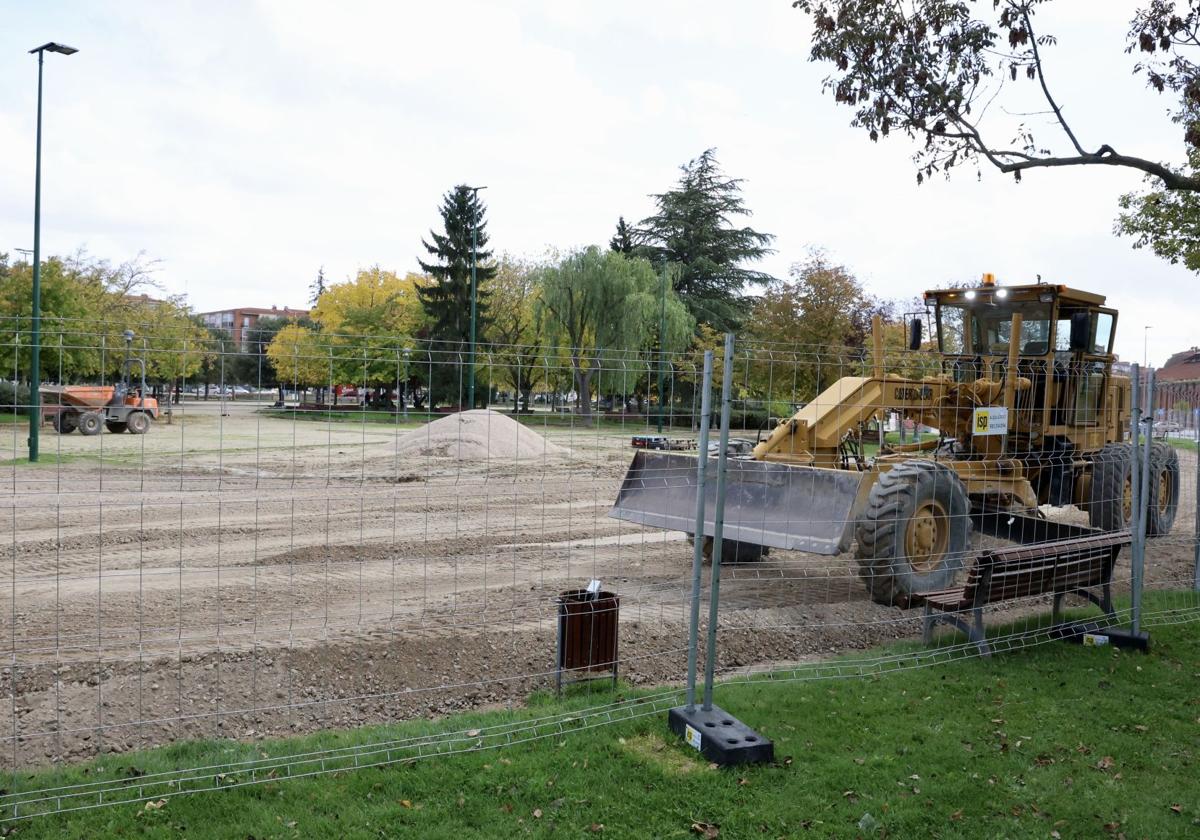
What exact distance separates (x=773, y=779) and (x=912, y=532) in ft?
14.5

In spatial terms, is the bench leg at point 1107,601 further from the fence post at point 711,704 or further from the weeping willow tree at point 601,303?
the weeping willow tree at point 601,303

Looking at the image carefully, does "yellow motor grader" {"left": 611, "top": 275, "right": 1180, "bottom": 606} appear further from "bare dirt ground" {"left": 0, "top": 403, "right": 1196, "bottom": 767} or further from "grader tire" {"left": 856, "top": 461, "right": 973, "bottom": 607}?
"bare dirt ground" {"left": 0, "top": 403, "right": 1196, "bottom": 767}

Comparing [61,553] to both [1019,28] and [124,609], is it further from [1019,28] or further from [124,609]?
[1019,28]

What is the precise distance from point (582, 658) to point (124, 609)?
13.7ft

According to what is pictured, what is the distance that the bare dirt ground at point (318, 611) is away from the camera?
5797 mm

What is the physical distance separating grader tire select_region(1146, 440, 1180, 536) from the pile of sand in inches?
489

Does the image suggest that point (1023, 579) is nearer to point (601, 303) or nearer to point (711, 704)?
point (711, 704)

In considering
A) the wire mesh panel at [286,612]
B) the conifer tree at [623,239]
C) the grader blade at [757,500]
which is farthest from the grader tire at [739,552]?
the conifer tree at [623,239]

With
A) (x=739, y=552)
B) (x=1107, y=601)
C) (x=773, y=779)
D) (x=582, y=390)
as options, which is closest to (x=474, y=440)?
(x=582, y=390)

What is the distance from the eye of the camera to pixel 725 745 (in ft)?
15.3

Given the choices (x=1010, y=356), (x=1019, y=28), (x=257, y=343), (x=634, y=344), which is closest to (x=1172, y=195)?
(x=1010, y=356)

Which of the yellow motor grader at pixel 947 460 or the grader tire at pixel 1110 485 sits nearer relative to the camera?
the yellow motor grader at pixel 947 460

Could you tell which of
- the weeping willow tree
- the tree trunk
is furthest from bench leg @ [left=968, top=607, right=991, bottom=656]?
the weeping willow tree

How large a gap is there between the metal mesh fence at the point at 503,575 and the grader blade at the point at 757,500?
0.08 ft
